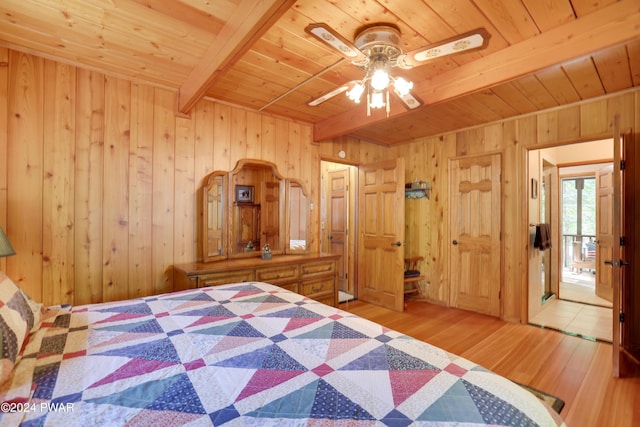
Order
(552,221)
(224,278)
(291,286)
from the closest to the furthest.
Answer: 1. (224,278)
2. (291,286)
3. (552,221)

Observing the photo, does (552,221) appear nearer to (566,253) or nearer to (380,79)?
Result: (566,253)

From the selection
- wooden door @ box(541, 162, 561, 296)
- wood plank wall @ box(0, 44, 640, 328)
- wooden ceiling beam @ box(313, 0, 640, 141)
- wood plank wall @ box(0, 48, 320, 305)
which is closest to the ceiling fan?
wooden ceiling beam @ box(313, 0, 640, 141)

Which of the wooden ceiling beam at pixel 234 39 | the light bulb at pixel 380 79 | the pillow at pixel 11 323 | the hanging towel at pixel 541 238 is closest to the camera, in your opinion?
the pillow at pixel 11 323

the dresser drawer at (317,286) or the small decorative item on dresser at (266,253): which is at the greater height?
the small decorative item on dresser at (266,253)

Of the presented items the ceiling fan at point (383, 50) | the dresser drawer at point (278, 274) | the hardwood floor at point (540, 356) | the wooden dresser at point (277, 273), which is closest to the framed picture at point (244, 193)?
the wooden dresser at point (277, 273)

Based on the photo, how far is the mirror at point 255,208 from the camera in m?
3.02

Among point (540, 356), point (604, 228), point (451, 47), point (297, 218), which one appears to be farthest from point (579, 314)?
point (451, 47)

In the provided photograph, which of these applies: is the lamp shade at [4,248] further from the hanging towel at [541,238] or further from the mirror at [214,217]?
the hanging towel at [541,238]

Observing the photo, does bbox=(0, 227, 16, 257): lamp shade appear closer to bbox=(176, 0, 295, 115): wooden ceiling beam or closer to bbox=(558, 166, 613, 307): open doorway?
bbox=(176, 0, 295, 115): wooden ceiling beam

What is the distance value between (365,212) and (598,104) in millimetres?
2783

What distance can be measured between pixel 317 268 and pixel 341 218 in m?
1.62

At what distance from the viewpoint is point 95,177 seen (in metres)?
2.32

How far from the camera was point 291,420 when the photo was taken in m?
0.73

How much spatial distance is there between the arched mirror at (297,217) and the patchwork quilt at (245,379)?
6.69 feet
